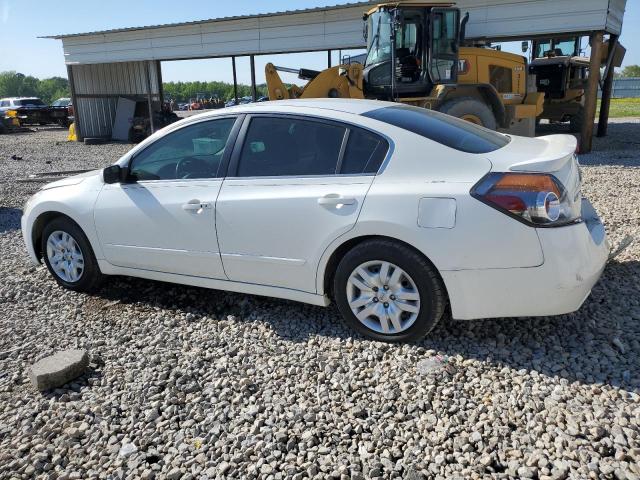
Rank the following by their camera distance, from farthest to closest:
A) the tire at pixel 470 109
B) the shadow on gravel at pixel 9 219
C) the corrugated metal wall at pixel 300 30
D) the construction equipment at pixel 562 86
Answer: the construction equipment at pixel 562 86 → the corrugated metal wall at pixel 300 30 → the tire at pixel 470 109 → the shadow on gravel at pixel 9 219

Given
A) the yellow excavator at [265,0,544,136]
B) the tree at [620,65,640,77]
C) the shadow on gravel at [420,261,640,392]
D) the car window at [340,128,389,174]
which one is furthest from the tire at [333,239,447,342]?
the tree at [620,65,640,77]

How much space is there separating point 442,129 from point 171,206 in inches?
81.5

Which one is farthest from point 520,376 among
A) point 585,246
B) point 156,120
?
point 156,120

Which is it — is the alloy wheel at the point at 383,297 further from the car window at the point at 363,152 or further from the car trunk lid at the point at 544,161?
the car trunk lid at the point at 544,161

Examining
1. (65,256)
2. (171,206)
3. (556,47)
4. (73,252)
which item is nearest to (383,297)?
(171,206)

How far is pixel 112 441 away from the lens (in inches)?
112

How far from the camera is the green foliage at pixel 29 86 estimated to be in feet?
394

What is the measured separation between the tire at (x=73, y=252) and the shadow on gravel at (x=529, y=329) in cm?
19

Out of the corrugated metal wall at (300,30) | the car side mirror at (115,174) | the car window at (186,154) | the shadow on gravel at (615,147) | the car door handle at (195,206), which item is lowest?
the shadow on gravel at (615,147)

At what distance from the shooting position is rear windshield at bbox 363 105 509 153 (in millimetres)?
3537

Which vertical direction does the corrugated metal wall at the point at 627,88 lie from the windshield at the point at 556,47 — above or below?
below

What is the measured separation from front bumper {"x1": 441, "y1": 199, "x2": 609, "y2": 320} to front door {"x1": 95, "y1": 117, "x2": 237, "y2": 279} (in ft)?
5.94

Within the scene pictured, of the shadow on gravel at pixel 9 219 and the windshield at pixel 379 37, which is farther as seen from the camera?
the windshield at pixel 379 37

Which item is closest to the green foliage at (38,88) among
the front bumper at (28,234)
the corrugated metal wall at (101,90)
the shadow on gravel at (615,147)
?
the corrugated metal wall at (101,90)
